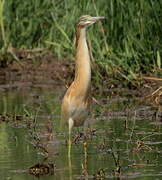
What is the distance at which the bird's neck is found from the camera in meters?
8.62

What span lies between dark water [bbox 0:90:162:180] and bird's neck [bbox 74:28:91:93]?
568mm

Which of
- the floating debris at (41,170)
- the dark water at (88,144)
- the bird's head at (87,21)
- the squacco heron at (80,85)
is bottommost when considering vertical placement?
the dark water at (88,144)

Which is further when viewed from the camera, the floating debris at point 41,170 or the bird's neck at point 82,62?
the bird's neck at point 82,62

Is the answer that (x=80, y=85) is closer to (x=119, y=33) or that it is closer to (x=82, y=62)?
(x=82, y=62)

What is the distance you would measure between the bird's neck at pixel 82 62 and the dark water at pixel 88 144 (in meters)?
0.57

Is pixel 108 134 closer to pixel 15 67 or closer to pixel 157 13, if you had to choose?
pixel 157 13

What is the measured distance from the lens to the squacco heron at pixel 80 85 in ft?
28.3

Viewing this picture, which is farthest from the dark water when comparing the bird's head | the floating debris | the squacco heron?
the bird's head

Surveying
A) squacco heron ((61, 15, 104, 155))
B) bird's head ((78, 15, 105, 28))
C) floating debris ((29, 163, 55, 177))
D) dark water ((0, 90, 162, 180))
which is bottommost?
dark water ((0, 90, 162, 180))

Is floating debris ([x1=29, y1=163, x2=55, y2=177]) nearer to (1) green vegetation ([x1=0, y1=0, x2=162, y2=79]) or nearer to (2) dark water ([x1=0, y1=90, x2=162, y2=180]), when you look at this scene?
(2) dark water ([x1=0, y1=90, x2=162, y2=180])

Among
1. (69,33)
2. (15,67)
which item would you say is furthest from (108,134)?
(15,67)

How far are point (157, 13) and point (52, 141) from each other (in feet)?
11.9

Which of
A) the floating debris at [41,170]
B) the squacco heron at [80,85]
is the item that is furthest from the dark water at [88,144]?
the squacco heron at [80,85]

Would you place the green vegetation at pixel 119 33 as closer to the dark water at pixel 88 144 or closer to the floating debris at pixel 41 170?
the dark water at pixel 88 144
